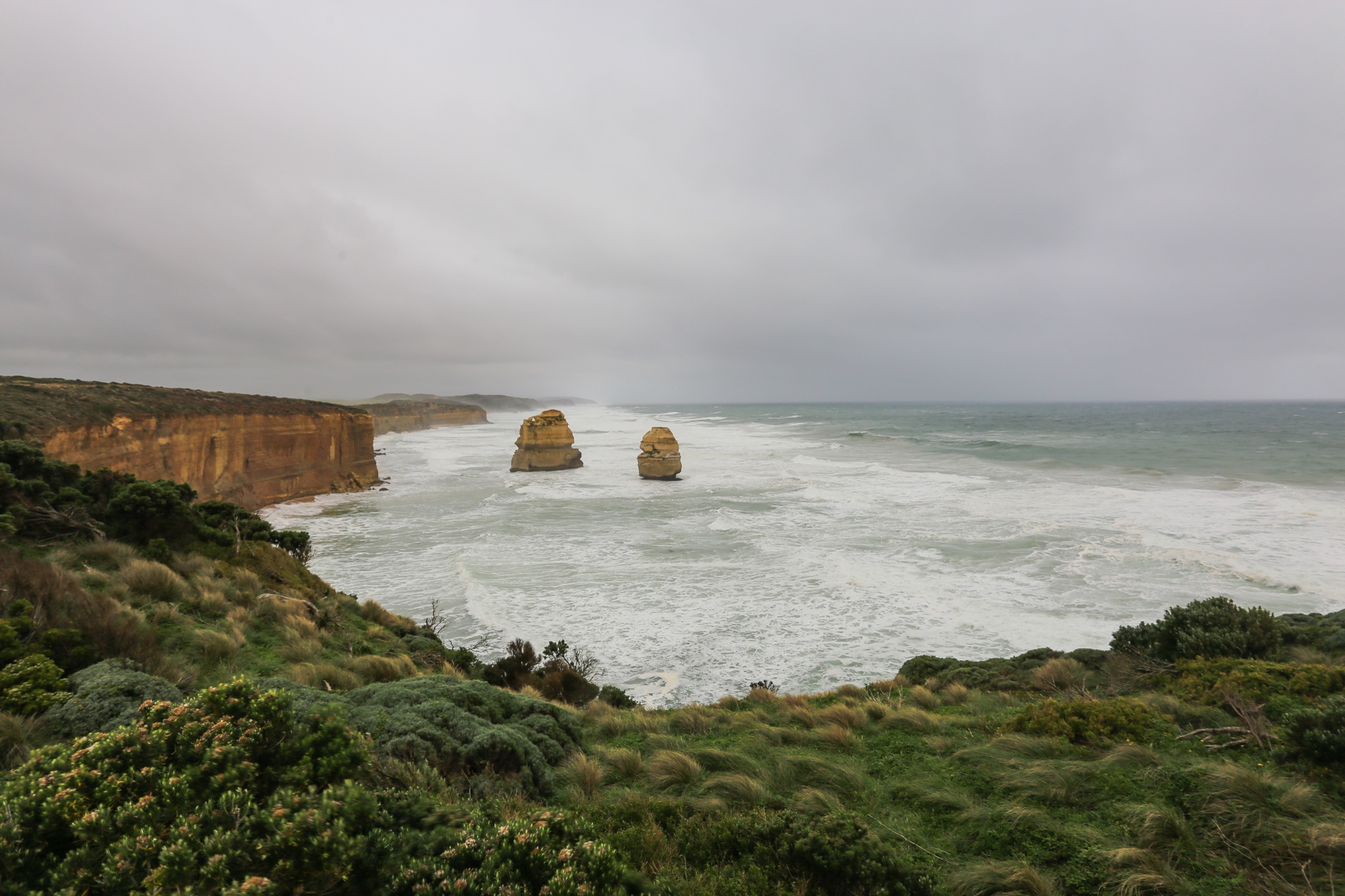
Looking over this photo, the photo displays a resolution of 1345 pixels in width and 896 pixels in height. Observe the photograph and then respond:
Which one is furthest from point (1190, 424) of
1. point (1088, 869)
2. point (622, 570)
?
point (1088, 869)

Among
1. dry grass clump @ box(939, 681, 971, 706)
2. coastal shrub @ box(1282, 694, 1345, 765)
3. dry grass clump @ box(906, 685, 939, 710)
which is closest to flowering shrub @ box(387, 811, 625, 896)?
coastal shrub @ box(1282, 694, 1345, 765)

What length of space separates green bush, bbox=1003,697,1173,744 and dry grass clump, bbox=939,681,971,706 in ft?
6.17

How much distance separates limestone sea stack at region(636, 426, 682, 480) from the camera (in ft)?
113

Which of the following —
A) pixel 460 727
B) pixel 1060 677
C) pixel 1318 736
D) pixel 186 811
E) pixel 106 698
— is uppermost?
pixel 186 811

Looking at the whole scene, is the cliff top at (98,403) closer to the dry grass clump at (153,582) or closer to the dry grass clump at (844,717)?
the dry grass clump at (153,582)

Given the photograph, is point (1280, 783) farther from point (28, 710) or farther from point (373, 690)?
point (28, 710)

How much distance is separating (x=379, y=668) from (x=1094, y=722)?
876 centimetres

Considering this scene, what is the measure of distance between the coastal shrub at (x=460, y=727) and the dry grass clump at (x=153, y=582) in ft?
15.9

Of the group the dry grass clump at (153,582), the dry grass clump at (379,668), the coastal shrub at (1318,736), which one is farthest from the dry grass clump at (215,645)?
the coastal shrub at (1318,736)

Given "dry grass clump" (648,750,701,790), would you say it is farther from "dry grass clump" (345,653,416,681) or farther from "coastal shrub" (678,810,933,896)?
"dry grass clump" (345,653,416,681)

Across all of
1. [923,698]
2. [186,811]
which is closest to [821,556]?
[923,698]

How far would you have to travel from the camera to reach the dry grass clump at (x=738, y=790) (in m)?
4.69

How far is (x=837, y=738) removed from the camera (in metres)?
6.25

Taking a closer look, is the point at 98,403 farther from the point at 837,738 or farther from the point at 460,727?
the point at 837,738
